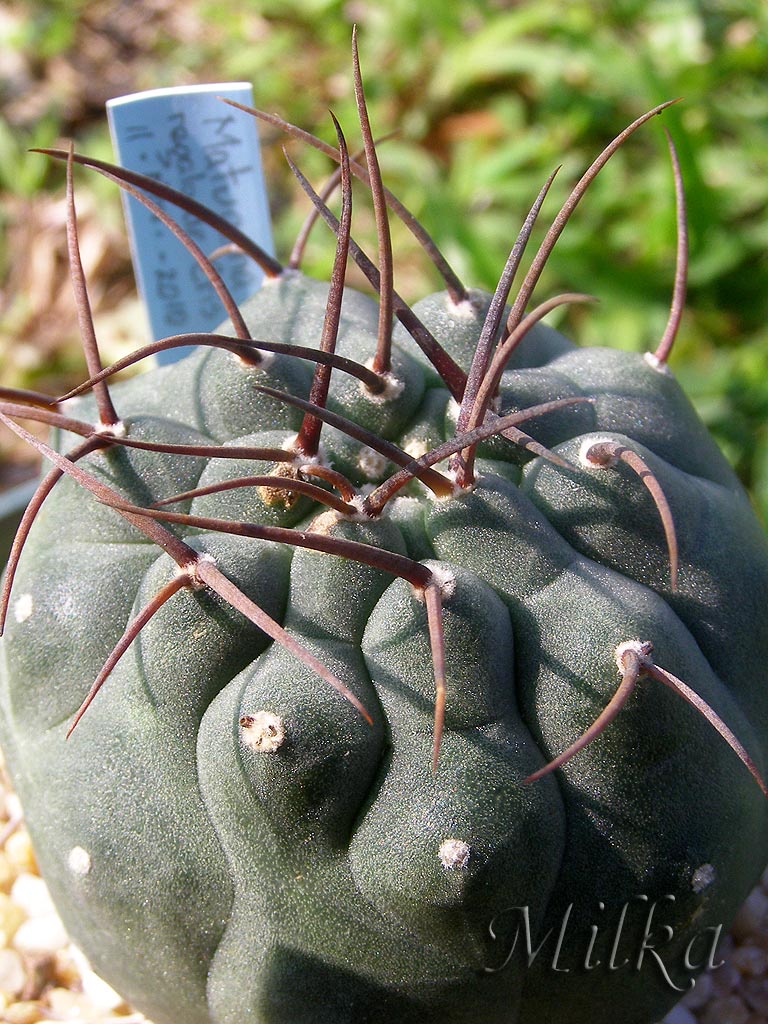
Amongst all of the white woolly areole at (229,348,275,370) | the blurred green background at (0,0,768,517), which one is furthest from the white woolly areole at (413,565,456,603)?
the blurred green background at (0,0,768,517)

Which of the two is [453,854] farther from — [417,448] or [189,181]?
[189,181]

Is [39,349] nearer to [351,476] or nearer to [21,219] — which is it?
[21,219]

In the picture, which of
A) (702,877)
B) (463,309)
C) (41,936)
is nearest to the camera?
(702,877)

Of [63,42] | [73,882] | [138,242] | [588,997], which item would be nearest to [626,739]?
[588,997]

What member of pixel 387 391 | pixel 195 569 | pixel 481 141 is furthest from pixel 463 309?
pixel 481 141

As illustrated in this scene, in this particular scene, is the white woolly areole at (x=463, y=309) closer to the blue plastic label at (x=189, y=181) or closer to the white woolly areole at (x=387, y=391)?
the white woolly areole at (x=387, y=391)

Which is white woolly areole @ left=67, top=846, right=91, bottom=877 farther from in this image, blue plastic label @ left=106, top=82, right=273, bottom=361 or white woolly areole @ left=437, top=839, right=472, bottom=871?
blue plastic label @ left=106, top=82, right=273, bottom=361
